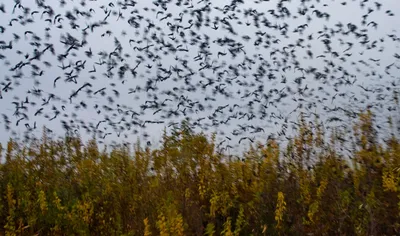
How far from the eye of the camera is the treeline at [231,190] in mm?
5477

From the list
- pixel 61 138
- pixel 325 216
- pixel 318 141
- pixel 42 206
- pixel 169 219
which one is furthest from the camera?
pixel 61 138

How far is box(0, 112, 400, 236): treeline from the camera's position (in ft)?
18.0

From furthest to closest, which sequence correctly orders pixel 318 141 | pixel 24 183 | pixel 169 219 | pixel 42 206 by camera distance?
1. pixel 24 183
2. pixel 318 141
3. pixel 42 206
4. pixel 169 219

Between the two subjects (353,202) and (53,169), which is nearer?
(353,202)

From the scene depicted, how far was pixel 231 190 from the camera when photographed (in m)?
6.10

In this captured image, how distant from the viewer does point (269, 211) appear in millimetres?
5719

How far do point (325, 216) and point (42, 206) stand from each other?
8.53 ft

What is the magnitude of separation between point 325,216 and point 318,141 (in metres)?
1.16

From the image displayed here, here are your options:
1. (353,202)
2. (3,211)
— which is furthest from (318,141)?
(3,211)

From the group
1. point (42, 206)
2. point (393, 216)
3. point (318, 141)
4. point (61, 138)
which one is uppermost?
point (61, 138)

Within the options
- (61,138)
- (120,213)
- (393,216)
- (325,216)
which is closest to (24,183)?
(61,138)

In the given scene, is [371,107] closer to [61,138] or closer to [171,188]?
[171,188]

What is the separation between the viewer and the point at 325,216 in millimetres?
5438

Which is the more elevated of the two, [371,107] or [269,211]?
[371,107]
